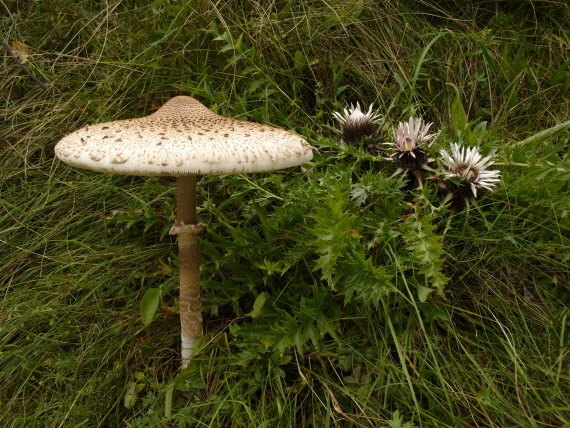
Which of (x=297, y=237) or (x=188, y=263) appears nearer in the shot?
(x=188, y=263)

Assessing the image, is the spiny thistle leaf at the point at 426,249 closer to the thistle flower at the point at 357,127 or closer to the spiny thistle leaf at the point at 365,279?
the spiny thistle leaf at the point at 365,279

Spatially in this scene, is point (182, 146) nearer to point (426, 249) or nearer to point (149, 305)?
point (149, 305)

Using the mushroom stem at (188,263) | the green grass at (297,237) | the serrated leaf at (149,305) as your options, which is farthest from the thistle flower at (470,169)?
the serrated leaf at (149,305)

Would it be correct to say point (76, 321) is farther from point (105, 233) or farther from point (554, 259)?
point (554, 259)

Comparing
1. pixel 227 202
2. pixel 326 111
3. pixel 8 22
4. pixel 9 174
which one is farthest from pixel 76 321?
pixel 8 22

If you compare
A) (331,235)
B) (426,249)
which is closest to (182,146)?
(331,235)
